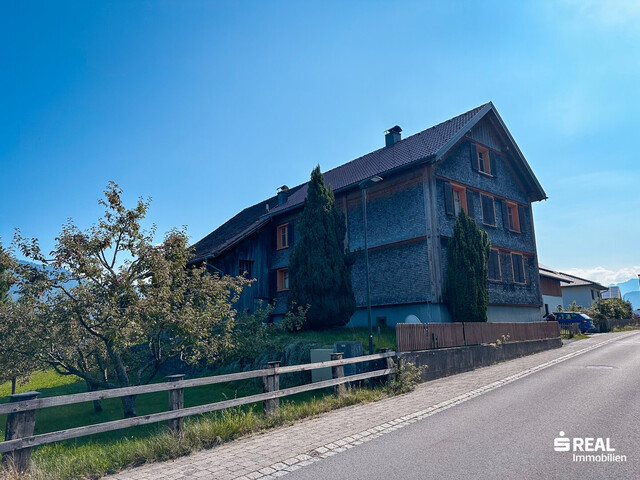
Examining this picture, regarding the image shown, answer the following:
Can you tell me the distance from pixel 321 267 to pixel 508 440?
1212 centimetres

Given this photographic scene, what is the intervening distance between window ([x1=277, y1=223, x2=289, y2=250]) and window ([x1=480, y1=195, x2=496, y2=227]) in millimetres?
10626

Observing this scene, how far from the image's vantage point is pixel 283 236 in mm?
26406

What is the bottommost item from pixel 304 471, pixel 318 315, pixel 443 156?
pixel 304 471

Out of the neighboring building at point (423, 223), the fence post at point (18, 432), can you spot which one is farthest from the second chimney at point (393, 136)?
the fence post at point (18, 432)

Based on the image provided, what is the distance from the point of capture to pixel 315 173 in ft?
64.2

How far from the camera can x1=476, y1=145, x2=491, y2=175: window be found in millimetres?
24438

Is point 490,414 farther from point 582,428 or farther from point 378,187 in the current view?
point 378,187

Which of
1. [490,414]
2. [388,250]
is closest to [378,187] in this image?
[388,250]

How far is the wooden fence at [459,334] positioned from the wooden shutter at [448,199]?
5.63 meters

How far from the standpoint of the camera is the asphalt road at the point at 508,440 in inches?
203

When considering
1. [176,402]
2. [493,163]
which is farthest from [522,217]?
[176,402]

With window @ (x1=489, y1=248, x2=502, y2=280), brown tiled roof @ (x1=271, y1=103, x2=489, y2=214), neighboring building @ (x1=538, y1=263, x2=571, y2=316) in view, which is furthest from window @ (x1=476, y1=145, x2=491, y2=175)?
neighboring building @ (x1=538, y1=263, x2=571, y2=316)

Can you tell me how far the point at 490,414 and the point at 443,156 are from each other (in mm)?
15133

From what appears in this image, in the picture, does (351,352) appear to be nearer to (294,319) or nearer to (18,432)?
(294,319)
